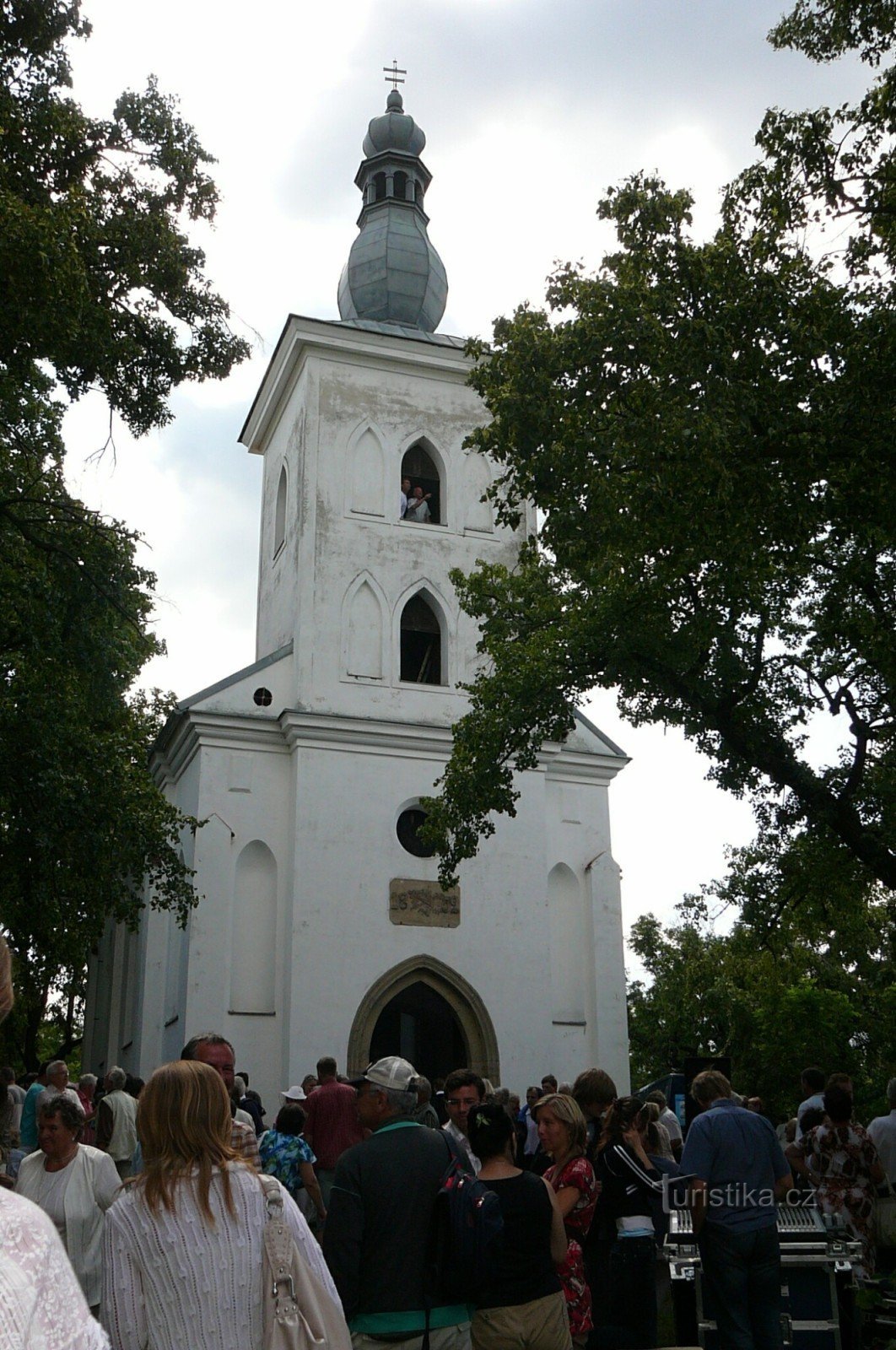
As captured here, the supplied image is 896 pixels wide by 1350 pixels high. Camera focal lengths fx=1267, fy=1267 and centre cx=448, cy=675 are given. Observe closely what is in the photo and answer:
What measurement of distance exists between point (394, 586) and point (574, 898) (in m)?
6.35

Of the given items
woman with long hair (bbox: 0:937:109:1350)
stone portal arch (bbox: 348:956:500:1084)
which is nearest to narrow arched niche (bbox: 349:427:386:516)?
stone portal arch (bbox: 348:956:500:1084)

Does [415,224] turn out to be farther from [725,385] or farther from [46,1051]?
[46,1051]

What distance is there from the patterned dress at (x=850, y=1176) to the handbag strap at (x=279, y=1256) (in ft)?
19.6

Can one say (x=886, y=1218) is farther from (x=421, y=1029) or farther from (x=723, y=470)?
(x=421, y=1029)

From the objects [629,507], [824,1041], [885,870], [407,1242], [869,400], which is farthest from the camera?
[824,1041]

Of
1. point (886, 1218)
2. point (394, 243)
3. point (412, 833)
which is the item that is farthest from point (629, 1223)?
point (394, 243)

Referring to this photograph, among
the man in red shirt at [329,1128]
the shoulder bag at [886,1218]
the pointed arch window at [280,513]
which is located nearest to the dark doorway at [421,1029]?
the pointed arch window at [280,513]

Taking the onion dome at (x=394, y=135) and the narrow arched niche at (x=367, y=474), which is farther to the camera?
the onion dome at (x=394, y=135)

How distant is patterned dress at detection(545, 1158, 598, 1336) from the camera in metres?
5.39

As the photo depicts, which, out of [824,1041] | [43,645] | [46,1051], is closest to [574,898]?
[43,645]

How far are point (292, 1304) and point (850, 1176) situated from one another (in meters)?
6.16

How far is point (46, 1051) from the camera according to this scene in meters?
54.1

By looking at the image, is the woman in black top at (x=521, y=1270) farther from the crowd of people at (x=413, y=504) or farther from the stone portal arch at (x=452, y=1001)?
the crowd of people at (x=413, y=504)

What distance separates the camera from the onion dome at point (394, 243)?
26.2 metres
